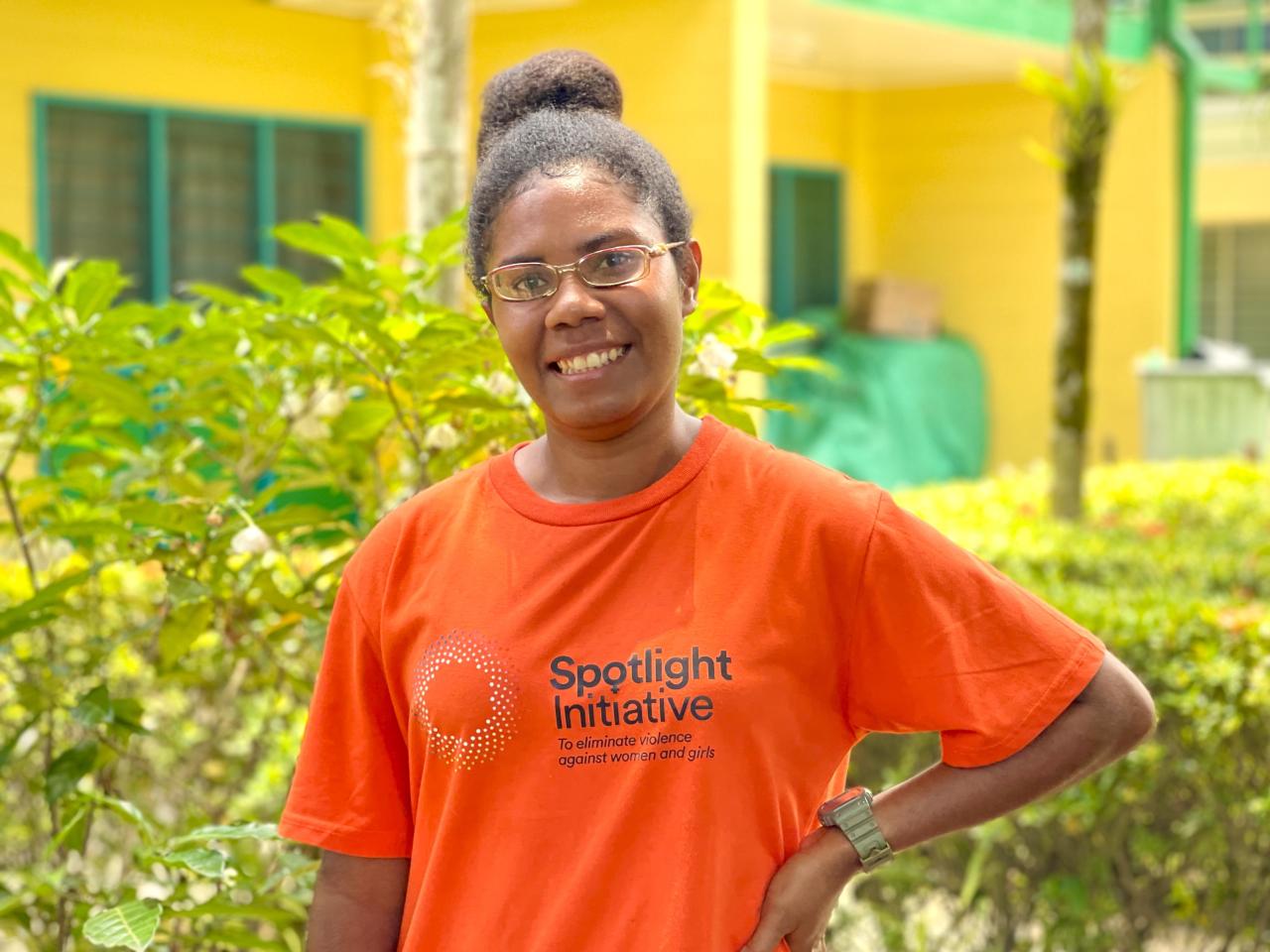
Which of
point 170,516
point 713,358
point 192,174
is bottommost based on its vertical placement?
point 170,516

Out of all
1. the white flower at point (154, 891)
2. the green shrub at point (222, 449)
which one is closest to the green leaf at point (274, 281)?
the green shrub at point (222, 449)

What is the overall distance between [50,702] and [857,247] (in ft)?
39.2

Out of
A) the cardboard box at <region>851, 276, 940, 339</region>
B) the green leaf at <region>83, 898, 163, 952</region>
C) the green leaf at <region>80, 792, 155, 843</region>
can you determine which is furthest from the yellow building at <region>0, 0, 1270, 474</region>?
the green leaf at <region>83, 898, 163, 952</region>

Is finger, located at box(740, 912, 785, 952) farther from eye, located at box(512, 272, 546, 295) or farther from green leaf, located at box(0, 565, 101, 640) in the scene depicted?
green leaf, located at box(0, 565, 101, 640)

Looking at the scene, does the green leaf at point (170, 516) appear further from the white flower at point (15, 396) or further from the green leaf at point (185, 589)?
the white flower at point (15, 396)

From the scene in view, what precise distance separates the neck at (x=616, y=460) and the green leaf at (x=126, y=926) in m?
0.79

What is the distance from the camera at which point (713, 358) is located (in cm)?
264

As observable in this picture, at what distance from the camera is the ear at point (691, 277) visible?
1927 mm

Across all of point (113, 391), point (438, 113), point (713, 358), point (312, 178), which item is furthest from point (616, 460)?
point (312, 178)

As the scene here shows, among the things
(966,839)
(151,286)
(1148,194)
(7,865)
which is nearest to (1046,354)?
(1148,194)

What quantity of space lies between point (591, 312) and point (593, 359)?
2.0 inches

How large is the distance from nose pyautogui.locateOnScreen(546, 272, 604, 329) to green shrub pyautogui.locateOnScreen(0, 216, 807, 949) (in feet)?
2.47

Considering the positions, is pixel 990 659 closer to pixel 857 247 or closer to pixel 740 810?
pixel 740 810

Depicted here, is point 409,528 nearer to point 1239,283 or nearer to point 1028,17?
point 1028,17
